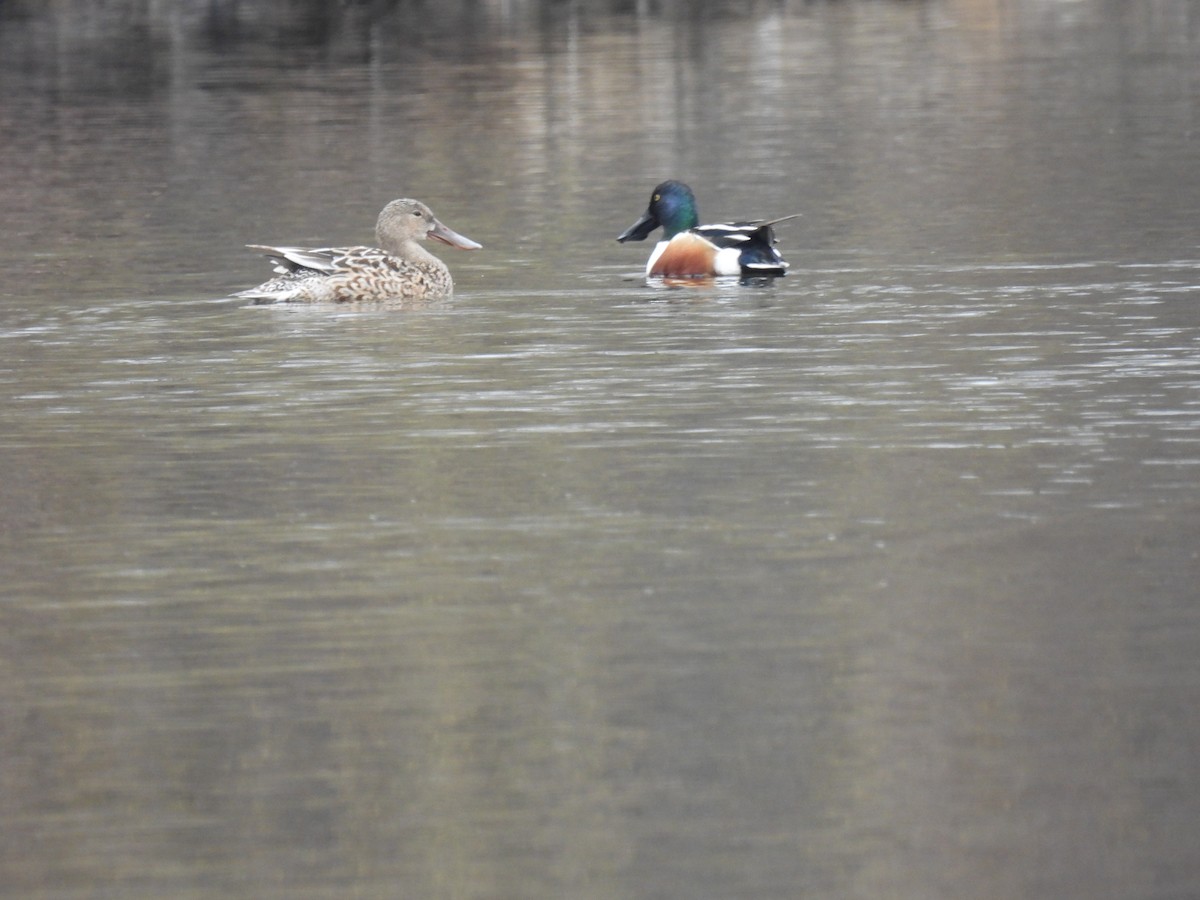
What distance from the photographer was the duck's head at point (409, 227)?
766 inches

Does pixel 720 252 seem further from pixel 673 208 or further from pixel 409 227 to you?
pixel 409 227

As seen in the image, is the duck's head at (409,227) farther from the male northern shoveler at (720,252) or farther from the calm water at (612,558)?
the male northern shoveler at (720,252)

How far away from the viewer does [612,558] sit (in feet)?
32.2

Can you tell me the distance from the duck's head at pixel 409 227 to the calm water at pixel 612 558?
26.5 inches

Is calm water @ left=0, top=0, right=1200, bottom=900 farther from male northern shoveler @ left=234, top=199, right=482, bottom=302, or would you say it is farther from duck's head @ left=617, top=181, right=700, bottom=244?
duck's head @ left=617, top=181, right=700, bottom=244

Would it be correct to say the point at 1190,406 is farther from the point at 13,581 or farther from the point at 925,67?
the point at 925,67

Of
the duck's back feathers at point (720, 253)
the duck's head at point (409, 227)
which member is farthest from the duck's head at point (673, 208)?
the duck's head at point (409, 227)

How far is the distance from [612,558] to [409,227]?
9945 millimetres

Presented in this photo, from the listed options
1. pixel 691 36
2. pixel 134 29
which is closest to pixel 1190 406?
pixel 691 36

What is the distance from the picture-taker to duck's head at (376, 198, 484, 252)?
19.5 meters

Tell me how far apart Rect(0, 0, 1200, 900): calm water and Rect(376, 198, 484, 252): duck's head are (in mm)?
673

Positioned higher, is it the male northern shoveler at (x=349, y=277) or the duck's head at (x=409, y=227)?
the duck's head at (x=409, y=227)

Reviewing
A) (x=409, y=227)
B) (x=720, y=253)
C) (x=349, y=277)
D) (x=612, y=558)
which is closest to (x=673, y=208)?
(x=720, y=253)

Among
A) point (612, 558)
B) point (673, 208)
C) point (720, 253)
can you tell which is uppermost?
point (673, 208)
